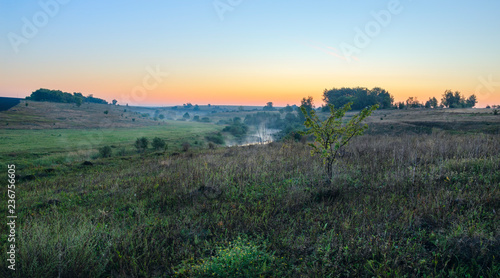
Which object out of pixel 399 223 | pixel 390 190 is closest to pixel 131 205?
pixel 399 223

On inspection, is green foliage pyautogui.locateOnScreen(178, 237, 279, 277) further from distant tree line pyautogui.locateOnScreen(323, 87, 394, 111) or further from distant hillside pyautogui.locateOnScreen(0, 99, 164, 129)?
distant tree line pyautogui.locateOnScreen(323, 87, 394, 111)

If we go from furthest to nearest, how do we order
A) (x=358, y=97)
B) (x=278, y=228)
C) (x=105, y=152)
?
1. (x=358, y=97)
2. (x=105, y=152)
3. (x=278, y=228)

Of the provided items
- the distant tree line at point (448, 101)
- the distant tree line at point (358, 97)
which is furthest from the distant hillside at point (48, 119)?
the distant tree line at point (448, 101)

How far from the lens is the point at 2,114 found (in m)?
56.1

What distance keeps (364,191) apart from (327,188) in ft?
3.73

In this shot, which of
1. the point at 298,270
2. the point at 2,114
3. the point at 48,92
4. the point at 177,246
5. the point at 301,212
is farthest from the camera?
the point at 48,92

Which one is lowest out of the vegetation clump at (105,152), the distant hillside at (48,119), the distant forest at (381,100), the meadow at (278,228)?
the vegetation clump at (105,152)

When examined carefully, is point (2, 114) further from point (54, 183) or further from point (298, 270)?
point (298, 270)

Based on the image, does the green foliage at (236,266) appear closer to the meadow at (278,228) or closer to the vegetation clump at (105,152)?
the meadow at (278,228)

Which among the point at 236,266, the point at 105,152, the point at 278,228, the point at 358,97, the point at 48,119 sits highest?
the point at 358,97

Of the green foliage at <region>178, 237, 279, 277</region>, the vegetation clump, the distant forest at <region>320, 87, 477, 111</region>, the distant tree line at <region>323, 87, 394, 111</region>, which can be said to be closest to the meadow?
the green foliage at <region>178, 237, 279, 277</region>

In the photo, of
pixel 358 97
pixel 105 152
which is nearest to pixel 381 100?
pixel 358 97

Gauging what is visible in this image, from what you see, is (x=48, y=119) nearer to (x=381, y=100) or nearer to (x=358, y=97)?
(x=358, y=97)

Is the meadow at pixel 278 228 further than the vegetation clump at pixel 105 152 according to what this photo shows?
No
